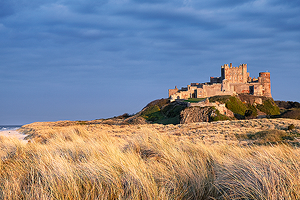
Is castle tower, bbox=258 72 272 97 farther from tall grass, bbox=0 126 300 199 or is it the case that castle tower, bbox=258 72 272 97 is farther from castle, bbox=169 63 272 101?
tall grass, bbox=0 126 300 199

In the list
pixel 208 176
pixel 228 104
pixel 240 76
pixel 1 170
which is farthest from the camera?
pixel 240 76

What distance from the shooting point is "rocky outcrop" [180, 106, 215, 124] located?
109 feet

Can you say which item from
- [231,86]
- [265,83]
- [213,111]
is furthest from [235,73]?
[213,111]

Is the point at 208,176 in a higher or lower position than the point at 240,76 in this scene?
lower

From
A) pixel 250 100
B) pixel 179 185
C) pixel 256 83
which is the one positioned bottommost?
pixel 179 185

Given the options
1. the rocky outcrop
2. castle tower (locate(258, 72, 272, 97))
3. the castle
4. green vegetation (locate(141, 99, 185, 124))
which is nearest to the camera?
the rocky outcrop

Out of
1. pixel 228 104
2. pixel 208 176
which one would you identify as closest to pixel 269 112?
pixel 228 104

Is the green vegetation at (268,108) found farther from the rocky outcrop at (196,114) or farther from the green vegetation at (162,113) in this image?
the rocky outcrop at (196,114)

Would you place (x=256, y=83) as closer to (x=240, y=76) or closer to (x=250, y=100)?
(x=240, y=76)

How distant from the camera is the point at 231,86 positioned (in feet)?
185

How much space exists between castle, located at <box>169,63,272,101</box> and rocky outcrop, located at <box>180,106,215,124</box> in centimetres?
1816

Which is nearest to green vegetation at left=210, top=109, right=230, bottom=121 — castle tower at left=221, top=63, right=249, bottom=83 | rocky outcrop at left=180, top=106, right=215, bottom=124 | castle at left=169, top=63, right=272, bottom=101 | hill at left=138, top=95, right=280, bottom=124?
hill at left=138, top=95, right=280, bottom=124

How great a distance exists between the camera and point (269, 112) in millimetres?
46719

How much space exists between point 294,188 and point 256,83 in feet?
207
